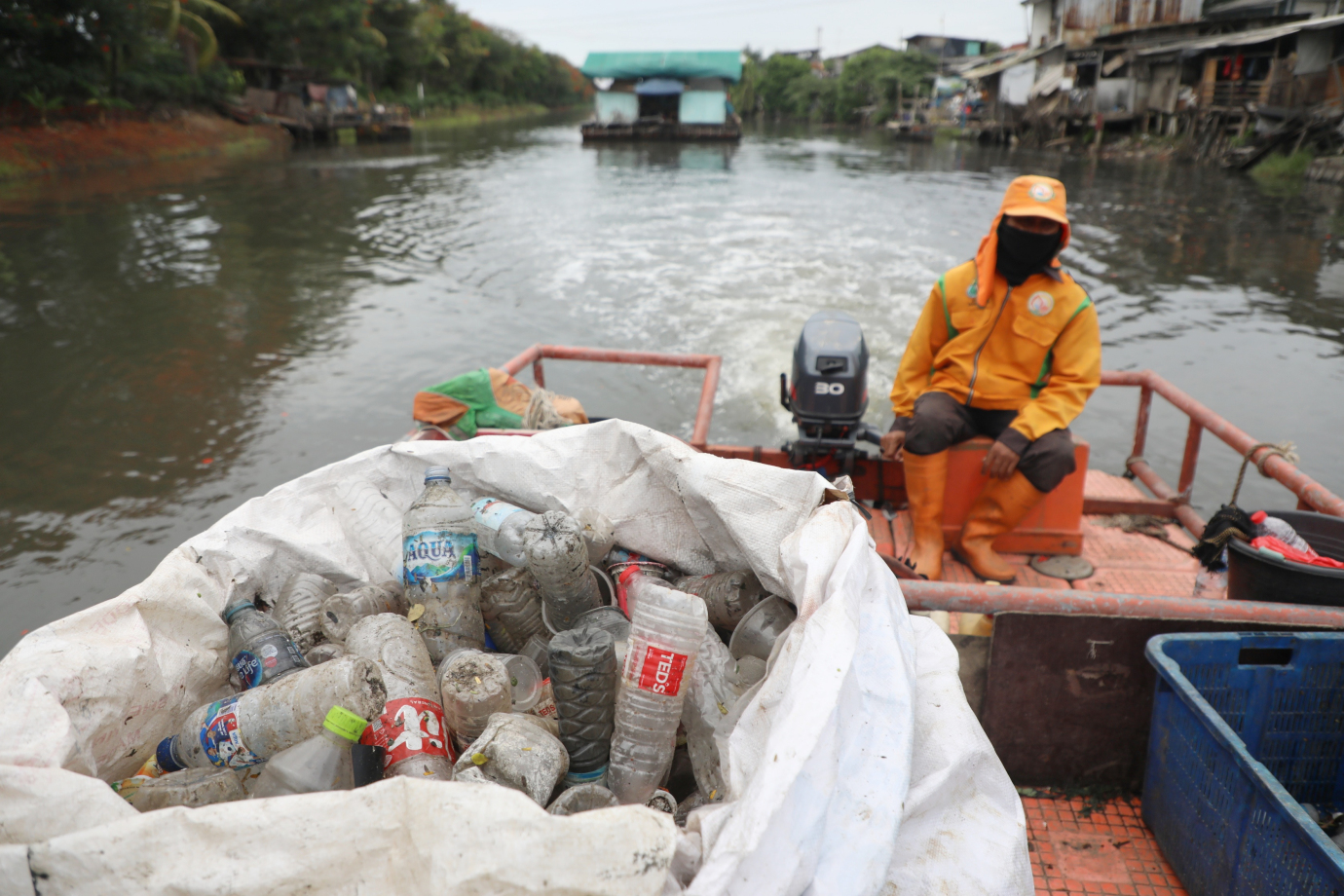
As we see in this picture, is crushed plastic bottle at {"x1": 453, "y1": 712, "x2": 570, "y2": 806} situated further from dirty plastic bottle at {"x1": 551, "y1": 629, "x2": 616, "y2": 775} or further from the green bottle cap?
the green bottle cap

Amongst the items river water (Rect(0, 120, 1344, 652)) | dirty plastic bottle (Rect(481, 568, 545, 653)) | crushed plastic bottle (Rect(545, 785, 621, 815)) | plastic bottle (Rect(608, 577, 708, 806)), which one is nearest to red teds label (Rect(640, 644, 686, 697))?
plastic bottle (Rect(608, 577, 708, 806))

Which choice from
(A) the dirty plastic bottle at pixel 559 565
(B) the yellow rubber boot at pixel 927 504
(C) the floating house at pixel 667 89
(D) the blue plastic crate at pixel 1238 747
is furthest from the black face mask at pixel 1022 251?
(C) the floating house at pixel 667 89

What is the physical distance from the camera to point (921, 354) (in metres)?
3.75

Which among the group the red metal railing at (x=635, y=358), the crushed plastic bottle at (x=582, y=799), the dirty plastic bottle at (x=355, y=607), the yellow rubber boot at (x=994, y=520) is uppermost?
the red metal railing at (x=635, y=358)

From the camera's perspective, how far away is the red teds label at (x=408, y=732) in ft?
5.84

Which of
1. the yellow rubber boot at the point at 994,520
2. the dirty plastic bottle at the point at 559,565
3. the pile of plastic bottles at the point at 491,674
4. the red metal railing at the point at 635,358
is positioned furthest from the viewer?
the red metal railing at the point at 635,358

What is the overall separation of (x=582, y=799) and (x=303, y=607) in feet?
3.53

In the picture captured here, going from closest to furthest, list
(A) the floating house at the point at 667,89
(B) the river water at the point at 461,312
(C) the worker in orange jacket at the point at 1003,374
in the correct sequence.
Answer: (C) the worker in orange jacket at the point at 1003,374, (B) the river water at the point at 461,312, (A) the floating house at the point at 667,89

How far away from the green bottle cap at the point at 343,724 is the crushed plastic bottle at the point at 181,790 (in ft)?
0.91

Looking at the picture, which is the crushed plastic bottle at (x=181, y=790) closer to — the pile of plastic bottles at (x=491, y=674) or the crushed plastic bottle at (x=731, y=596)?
the pile of plastic bottles at (x=491, y=674)

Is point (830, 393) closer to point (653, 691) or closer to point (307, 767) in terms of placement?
point (653, 691)

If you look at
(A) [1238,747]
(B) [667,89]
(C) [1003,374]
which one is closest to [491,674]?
(A) [1238,747]

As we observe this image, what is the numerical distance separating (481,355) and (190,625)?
7.42 meters

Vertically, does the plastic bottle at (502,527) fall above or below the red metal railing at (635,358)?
below
